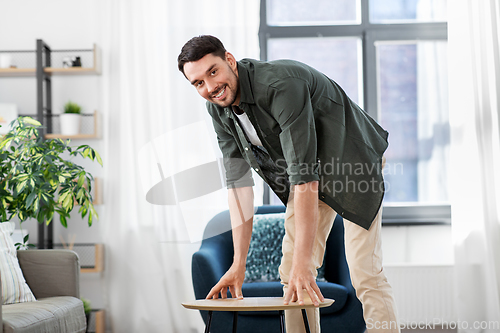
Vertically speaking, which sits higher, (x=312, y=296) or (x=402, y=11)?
(x=402, y=11)

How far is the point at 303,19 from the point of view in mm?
3043

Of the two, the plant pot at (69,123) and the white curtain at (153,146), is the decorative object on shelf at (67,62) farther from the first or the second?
the plant pot at (69,123)

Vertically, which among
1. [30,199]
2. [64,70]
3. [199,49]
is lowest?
[30,199]

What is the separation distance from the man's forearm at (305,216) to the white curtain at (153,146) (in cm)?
158

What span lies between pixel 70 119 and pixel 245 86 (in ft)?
5.75

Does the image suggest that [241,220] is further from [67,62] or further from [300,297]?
[67,62]

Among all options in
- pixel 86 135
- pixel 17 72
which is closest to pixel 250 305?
pixel 86 135

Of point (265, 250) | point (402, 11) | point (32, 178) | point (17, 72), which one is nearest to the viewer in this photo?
point (32, 178)

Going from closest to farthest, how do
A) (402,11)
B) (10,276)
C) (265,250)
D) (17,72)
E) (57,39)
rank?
(10,276) < (265,250) < (17,72) < (57,39) < (402,11)

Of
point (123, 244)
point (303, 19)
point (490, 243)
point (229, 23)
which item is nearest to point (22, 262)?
point (123, 244)

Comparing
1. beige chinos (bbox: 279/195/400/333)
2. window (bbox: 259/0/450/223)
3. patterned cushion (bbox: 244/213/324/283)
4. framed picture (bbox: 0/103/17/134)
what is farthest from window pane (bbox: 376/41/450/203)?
framed picture (bbox: 0/103/17/134)

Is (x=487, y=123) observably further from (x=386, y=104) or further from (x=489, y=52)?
(x=386, y=104)

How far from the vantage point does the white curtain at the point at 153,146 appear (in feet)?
8.86

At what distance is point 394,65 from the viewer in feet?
9.86
